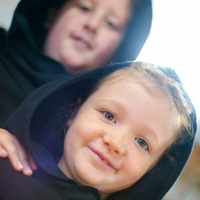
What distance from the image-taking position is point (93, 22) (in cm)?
92

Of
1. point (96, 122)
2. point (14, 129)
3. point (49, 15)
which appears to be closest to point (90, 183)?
point (96, 122)

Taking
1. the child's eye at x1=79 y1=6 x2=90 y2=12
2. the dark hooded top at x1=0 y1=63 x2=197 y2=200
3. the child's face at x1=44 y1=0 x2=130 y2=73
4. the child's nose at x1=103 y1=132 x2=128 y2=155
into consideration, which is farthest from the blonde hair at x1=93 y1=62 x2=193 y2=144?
the child's eye at x1=79 y1=6 x2=90 y2=12

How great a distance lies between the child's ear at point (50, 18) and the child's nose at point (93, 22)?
0.82ft

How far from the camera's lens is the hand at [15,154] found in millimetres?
543

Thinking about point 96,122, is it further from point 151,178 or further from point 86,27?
point 86,27

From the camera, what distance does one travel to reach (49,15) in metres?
1.09

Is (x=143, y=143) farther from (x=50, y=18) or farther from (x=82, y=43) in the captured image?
(x=50, y=18)

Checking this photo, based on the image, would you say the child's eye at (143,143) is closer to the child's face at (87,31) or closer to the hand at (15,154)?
the hand at (15,154)

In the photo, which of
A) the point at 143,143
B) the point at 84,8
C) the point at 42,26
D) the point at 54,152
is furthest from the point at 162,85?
the point at 42,26

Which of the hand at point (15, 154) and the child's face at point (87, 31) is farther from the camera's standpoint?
the child's face at point (87, 31)

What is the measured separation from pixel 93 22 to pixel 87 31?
2.0 inches

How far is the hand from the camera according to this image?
21.4 inches

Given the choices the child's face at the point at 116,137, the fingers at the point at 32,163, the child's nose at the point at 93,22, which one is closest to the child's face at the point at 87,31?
the child's nose at the point at 93,22

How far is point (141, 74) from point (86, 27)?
0.42 metres
